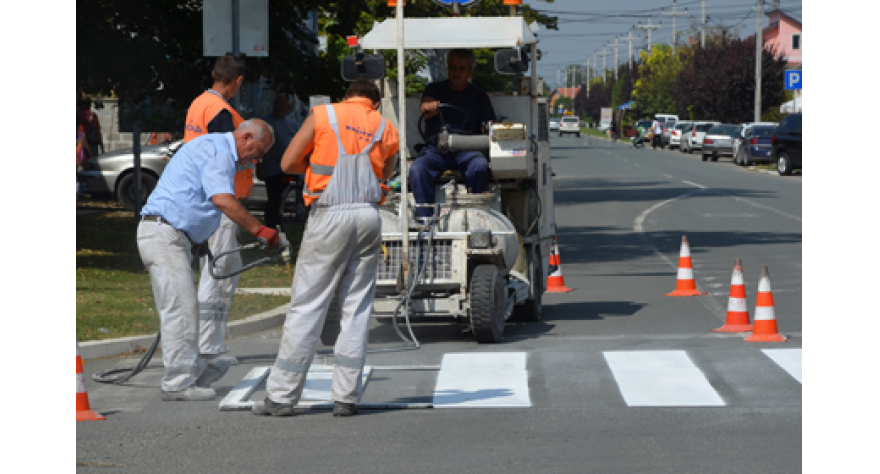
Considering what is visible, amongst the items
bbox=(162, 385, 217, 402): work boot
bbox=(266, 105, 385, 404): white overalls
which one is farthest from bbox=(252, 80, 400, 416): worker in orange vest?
bbox=(162, 385, 217, 402): work boot

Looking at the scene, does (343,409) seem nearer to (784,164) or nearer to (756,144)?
(784,164)

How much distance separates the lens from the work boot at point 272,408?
6.97 metres

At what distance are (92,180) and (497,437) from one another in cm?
1819

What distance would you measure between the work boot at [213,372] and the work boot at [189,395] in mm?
478

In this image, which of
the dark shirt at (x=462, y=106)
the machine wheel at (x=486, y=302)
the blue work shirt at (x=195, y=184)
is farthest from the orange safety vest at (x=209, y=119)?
the dark shirt at (x=462, y=106)

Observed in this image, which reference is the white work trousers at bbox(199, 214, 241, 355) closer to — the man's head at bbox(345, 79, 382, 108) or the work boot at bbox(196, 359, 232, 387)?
the work boot at bbox(196, 359, 232, 387)

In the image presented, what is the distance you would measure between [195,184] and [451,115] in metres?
3.75

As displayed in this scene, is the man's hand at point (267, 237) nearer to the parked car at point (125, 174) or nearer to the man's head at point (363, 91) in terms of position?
the man's head at point (363, 91)

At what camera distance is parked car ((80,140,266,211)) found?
22.4 meters

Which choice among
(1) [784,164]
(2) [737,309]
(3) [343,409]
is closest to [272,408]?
(3) [343,409]

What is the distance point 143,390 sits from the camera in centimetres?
795

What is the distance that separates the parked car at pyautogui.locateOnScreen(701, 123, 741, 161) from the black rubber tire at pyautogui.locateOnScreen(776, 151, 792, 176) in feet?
38.3

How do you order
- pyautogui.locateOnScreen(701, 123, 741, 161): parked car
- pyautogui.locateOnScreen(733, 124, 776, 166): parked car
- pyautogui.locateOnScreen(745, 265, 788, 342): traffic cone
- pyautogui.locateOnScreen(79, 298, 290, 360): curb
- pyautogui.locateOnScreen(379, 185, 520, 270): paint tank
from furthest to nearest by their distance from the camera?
pyautogui.locateOnScreen(701, 123, 741, 161): parked car < pyautogui.locateOnScreen(733, 124, 776, 166): parked car < pyautogui.locateOnScreen(379, 185, 520, 270): paint tank < pyautogui.locateOnScreen(745, 265, 788, 342): traffic cone < pyautogui.locateOnScreen(79, 298, 290, 360): curb

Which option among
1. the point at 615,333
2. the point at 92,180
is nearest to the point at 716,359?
the point at 615,333
